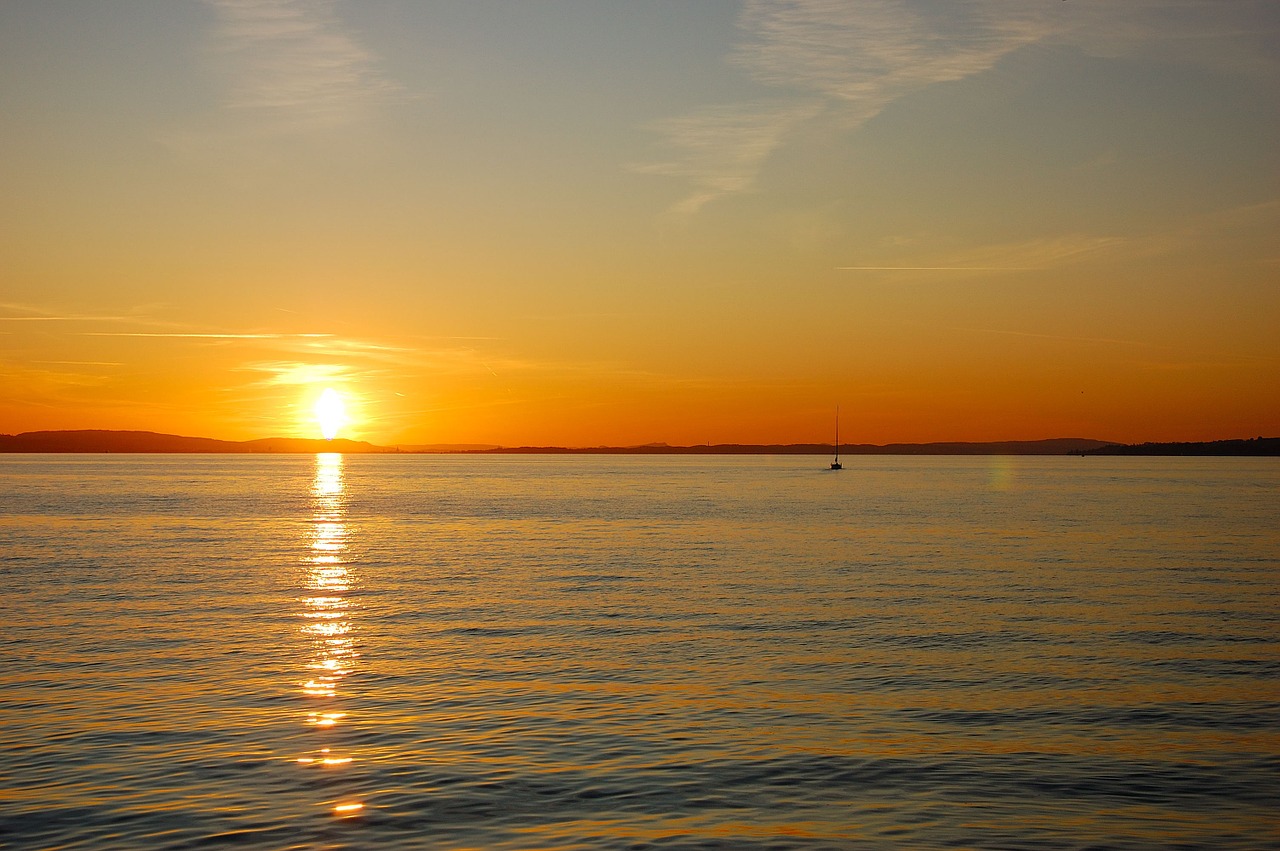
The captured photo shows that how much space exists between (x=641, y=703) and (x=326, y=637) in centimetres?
1379

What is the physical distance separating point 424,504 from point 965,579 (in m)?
91.6

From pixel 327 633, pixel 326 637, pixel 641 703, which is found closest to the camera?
pixel 641 703

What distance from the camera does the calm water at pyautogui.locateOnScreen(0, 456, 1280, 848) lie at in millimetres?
16297

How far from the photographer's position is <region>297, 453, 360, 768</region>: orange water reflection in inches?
834

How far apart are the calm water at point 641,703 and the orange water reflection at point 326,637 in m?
0.16

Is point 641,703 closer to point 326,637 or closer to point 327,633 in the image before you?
point 326,637

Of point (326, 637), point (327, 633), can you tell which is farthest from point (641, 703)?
point (327, 633)

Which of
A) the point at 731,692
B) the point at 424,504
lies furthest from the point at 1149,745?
the point at 424,504

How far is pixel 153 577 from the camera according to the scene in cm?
4981

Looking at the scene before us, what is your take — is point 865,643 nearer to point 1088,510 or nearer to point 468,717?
point 468,717

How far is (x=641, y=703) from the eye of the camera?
2394cm

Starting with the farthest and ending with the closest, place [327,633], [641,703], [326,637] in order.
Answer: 1. [327,633]
2. [326,637]
3. [641,703]

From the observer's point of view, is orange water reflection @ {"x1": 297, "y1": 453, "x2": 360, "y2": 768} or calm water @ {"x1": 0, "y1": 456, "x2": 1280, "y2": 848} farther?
orange water reflection @ {"x1": 297, "y1": 453, "x2": 360, "y2": 768}

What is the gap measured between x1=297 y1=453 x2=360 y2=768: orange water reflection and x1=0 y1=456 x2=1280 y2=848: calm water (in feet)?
0.54
